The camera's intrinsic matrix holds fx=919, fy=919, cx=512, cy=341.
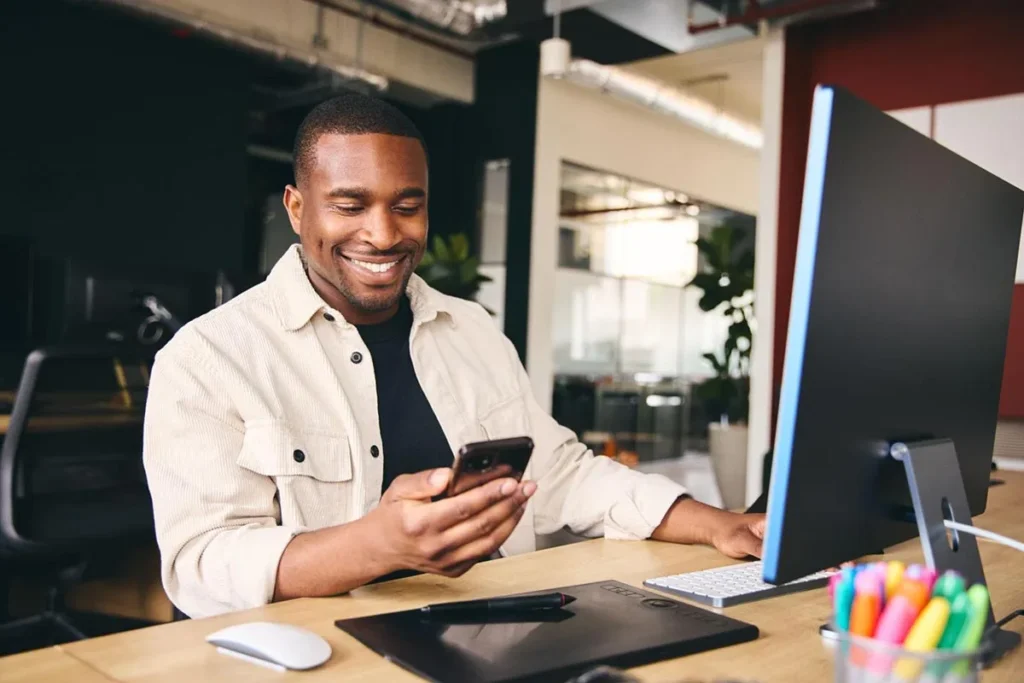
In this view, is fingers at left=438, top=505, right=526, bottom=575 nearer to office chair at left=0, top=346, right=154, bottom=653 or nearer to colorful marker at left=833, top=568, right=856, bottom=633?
colorful marker at left=833, top=568, right=856, bottom=633

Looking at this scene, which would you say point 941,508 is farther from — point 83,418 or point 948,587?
point 83,418

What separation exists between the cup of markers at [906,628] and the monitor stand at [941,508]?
26 cm

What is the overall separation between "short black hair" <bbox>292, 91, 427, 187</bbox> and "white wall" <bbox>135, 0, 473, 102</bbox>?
3.64m

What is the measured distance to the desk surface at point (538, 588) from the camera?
847 mm

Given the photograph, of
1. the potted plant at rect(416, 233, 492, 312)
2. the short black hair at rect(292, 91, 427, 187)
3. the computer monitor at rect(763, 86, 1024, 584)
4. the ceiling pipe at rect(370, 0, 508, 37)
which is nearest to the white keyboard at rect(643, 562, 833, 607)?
the computer monitor at rect(763, 86, 1024, 584)

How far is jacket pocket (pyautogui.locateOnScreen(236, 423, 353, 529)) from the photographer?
1.29 m

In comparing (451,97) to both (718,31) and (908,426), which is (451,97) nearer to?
(718,31)

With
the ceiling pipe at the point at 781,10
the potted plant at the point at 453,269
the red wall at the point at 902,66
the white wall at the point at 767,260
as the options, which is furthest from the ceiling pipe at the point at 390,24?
the red wall at the point at 902,66

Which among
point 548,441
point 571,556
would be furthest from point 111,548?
point 571,556

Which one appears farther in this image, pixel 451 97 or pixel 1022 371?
pixel 451 97

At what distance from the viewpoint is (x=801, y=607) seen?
3.72ft

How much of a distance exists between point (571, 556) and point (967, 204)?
72cm

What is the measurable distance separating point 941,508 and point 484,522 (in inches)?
18.7

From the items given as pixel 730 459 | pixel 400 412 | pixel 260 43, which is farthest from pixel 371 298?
pixel 730 459
